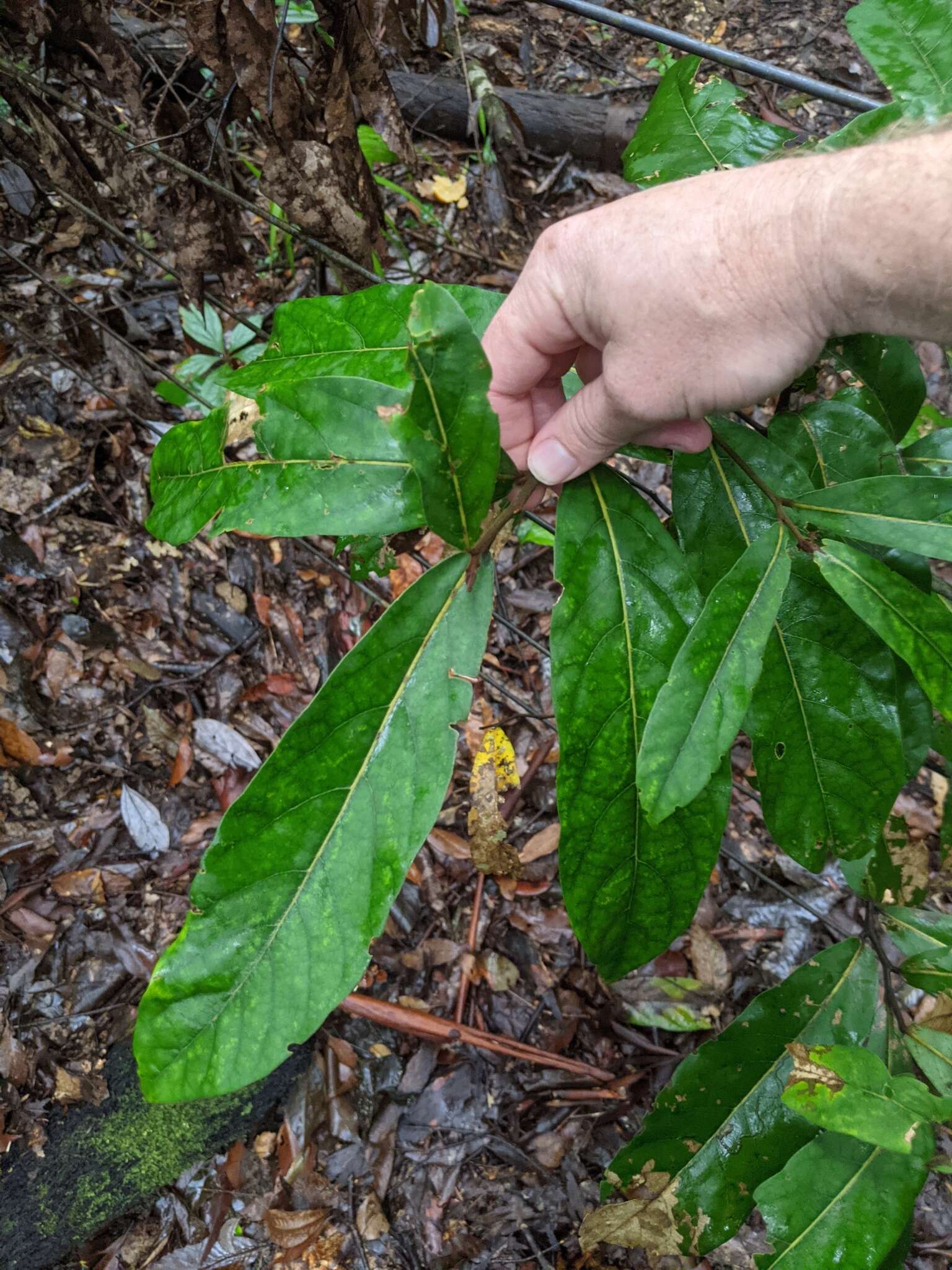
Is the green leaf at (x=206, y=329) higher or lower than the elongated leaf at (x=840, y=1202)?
higher

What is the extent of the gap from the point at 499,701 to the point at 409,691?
1.90 m

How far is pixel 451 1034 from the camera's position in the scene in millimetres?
2416

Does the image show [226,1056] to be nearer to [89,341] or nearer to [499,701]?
[499,701]

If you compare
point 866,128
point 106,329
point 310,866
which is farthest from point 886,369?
point 106,329

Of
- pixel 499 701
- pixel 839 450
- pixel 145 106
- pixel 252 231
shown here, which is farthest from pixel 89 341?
pixel 839 450

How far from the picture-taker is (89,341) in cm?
302

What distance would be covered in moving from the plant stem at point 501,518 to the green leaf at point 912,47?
0.89 meters

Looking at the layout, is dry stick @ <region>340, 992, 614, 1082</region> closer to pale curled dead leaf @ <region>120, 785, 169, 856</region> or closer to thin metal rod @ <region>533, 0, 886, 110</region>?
pale curled dead leaf @ <region>120, 785, 169, 856</region>

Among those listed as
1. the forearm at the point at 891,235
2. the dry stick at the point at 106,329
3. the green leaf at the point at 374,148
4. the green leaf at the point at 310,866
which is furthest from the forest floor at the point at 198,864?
the forearm at the point at 891,235

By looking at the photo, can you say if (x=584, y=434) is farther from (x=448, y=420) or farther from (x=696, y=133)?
(x=696, y=133)

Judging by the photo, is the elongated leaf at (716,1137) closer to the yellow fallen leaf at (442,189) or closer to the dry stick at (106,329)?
the dry stick at (106,329)

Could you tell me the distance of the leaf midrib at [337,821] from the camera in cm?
108

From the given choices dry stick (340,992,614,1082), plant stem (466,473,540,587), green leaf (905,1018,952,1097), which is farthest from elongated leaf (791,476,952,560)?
dry stick (340,992,614,1082)

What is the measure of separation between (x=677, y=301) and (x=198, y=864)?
240 centimetres
